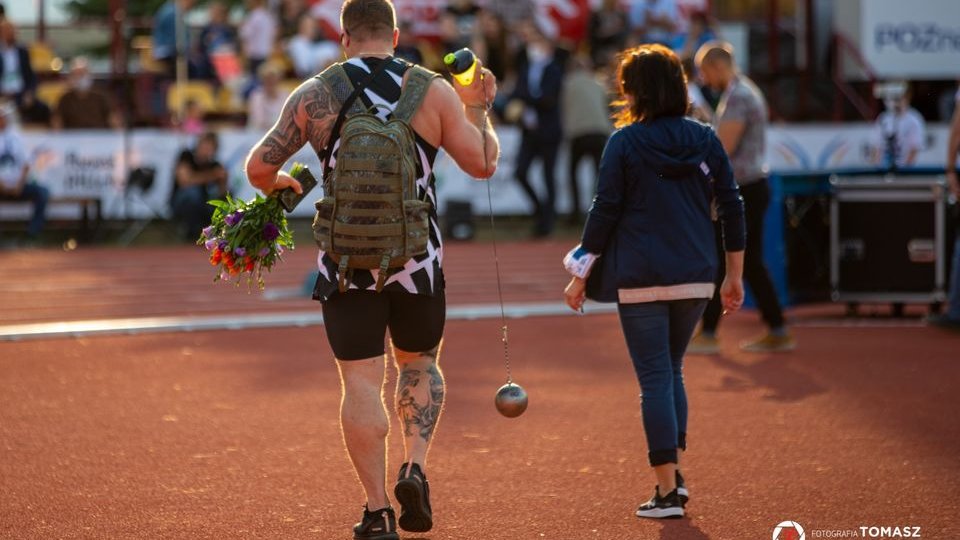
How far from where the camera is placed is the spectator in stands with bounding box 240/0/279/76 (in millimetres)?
23250

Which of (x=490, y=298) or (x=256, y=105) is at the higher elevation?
(x=256, y=105)

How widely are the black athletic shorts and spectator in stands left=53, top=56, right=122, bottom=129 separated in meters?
16.7

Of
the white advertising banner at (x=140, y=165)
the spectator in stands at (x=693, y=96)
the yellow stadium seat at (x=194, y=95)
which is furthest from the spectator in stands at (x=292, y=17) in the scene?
the spectator in stands at (x=693, y=96)

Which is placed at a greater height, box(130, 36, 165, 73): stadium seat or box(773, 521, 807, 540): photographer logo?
box(130, 36, 165, 73): stadium seat

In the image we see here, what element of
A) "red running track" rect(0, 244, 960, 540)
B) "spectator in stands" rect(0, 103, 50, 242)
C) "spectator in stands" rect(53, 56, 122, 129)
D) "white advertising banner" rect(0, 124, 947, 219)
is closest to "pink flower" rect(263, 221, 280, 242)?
"red running track" rect(0, 244, 960, 540)

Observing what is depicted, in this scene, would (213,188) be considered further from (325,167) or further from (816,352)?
(325,167)

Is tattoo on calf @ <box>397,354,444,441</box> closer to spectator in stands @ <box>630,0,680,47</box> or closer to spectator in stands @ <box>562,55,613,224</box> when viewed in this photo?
spectator in stands @ <box>562,55,613,224</box>

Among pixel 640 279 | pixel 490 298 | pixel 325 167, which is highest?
pixel 325 167

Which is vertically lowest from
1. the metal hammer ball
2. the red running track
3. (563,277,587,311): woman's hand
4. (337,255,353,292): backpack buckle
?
the red running track

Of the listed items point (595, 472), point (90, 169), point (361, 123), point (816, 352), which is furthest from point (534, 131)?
point (361, 123)

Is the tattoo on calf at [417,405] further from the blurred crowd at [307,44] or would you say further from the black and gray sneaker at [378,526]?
the blurred crowd at [307,44]

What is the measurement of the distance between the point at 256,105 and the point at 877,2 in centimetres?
1024

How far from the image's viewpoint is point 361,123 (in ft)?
18.1

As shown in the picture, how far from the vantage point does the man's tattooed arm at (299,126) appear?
563cm
